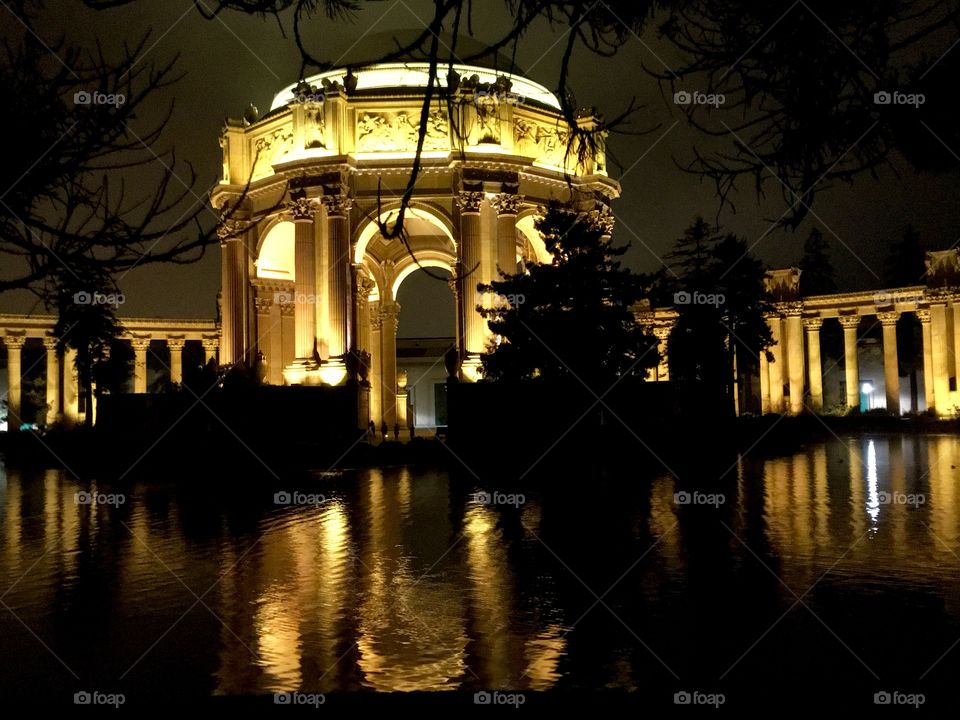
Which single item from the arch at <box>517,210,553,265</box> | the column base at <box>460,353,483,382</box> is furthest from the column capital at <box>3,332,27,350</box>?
the column base at <box>460,353,483,382</box>

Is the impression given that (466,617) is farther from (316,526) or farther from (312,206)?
(312,206)

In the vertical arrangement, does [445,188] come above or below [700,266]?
above

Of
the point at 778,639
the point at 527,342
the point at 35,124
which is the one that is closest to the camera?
the point at 35,124

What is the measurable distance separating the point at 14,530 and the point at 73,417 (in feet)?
178

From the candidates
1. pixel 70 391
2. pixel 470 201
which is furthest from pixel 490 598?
pixel 70 391

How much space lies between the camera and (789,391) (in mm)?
58344

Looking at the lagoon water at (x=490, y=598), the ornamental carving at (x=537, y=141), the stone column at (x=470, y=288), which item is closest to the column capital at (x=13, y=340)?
the stone column at (x=470, y=288)

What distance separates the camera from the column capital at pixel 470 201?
133 ft

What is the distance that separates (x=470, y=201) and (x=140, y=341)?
34.0 meters

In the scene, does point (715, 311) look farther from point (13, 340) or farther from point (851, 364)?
point (13, 340)

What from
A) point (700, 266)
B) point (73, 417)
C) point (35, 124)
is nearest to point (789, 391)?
point (700, 266)

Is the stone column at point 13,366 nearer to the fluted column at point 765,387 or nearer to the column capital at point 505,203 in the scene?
the column capital at point 505,203

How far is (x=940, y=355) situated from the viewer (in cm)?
5291

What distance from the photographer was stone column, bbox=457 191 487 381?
39.2m
